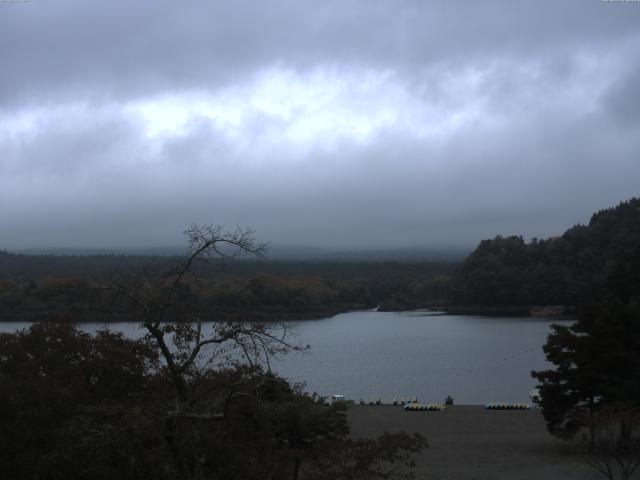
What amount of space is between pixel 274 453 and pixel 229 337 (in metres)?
1.86

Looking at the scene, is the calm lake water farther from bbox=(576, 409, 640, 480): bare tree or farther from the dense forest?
bbox=(576, 409, 640, 480): bare tree

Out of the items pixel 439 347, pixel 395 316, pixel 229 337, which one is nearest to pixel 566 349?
pixel 229 337

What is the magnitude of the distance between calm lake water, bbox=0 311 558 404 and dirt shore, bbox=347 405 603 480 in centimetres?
377

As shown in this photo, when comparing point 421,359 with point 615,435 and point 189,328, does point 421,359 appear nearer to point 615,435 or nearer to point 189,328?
point 615,435

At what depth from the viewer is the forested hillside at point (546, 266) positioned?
7910 centimetres

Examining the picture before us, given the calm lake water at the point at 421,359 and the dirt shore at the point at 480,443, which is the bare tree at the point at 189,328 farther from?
the calm lake water at the point at 421,359

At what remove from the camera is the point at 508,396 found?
1393 inches

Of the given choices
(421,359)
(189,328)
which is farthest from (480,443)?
(421,359)

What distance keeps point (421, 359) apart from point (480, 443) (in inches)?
1051

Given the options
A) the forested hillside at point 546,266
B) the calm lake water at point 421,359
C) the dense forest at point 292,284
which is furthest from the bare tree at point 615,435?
the forested hillside at point 546,266

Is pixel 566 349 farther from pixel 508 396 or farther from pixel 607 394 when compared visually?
pixel 508 396

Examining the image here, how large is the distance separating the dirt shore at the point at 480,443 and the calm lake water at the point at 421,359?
377 cm

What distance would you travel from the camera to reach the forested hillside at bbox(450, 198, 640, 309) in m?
79.1

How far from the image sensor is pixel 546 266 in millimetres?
82312
